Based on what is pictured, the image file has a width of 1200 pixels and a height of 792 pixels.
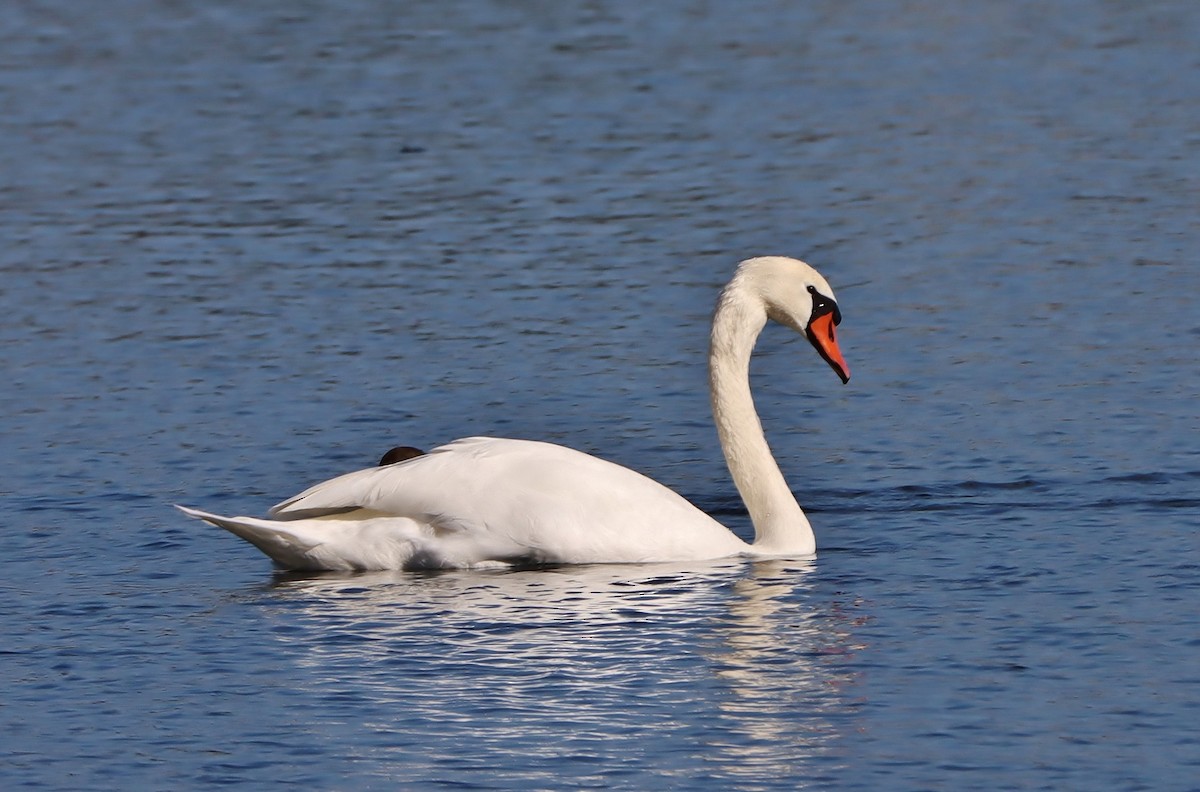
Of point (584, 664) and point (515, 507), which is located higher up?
point (515, 507)

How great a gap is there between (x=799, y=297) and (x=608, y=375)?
2.80 meters

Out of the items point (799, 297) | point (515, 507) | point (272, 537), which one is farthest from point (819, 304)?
point (272, 537)

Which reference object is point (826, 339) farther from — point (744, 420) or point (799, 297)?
point (744, 420)

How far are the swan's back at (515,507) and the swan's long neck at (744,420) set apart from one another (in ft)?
1.41

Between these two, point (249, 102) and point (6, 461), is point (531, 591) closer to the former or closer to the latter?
point (6, 461)

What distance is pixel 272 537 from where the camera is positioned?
385 inches

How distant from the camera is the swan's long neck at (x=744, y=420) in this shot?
1036cm

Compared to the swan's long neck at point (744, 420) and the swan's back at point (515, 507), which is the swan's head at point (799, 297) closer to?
the swan's long neck at point (744, 420)

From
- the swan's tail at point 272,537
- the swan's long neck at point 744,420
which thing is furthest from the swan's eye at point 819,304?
the swan's tail at point 272,537

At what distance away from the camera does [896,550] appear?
10.2 metres

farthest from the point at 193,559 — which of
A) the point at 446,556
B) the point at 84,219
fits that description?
the point at 84,219

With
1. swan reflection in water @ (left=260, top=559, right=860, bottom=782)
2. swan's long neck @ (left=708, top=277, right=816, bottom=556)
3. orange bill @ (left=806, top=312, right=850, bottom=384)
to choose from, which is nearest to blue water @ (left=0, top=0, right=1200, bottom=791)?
swan reflection in water @ (left=260, top=559, right=860, bottom=782)

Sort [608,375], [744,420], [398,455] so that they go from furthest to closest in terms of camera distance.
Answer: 1. [608,375]
2. [398,455]
3. [744,420]

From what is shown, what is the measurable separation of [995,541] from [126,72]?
46.7ft
